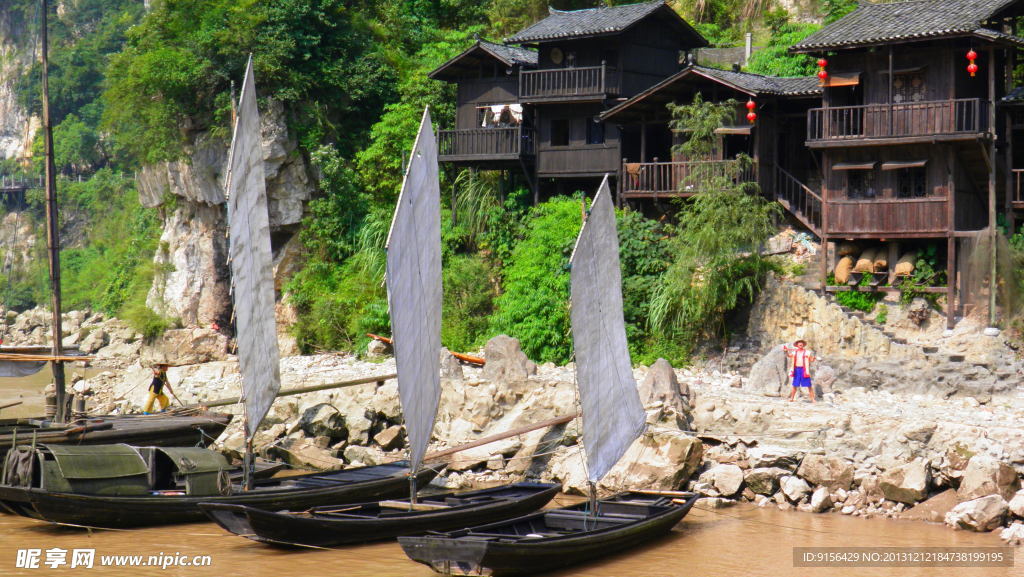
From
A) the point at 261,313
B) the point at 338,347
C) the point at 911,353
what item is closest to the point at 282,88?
the point at 338,347

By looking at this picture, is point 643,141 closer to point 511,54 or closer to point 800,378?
point 511,54

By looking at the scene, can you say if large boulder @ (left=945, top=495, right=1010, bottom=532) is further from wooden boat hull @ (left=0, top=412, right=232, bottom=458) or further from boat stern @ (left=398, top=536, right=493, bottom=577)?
wooden boat hull @ (left=0, top=412, right=232, bottom=458)

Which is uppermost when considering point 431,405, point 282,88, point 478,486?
point 282,88

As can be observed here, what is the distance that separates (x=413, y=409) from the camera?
16797 millimetres

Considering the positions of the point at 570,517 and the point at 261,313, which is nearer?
the point at 570,517

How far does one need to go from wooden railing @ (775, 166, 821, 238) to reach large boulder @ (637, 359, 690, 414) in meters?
8.31

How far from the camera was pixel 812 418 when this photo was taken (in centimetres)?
2111

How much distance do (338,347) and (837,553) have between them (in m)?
21.7

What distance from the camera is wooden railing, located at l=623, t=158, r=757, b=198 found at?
1130 inches

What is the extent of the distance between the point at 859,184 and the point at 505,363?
10.7 m

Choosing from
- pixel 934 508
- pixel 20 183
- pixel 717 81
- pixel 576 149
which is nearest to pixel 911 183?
pixel 717 81

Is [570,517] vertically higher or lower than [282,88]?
lower

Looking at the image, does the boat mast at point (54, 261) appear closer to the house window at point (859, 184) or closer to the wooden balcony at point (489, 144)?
the wooden balcony at point (489, 144)

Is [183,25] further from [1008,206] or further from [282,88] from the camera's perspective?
[1008,206]
